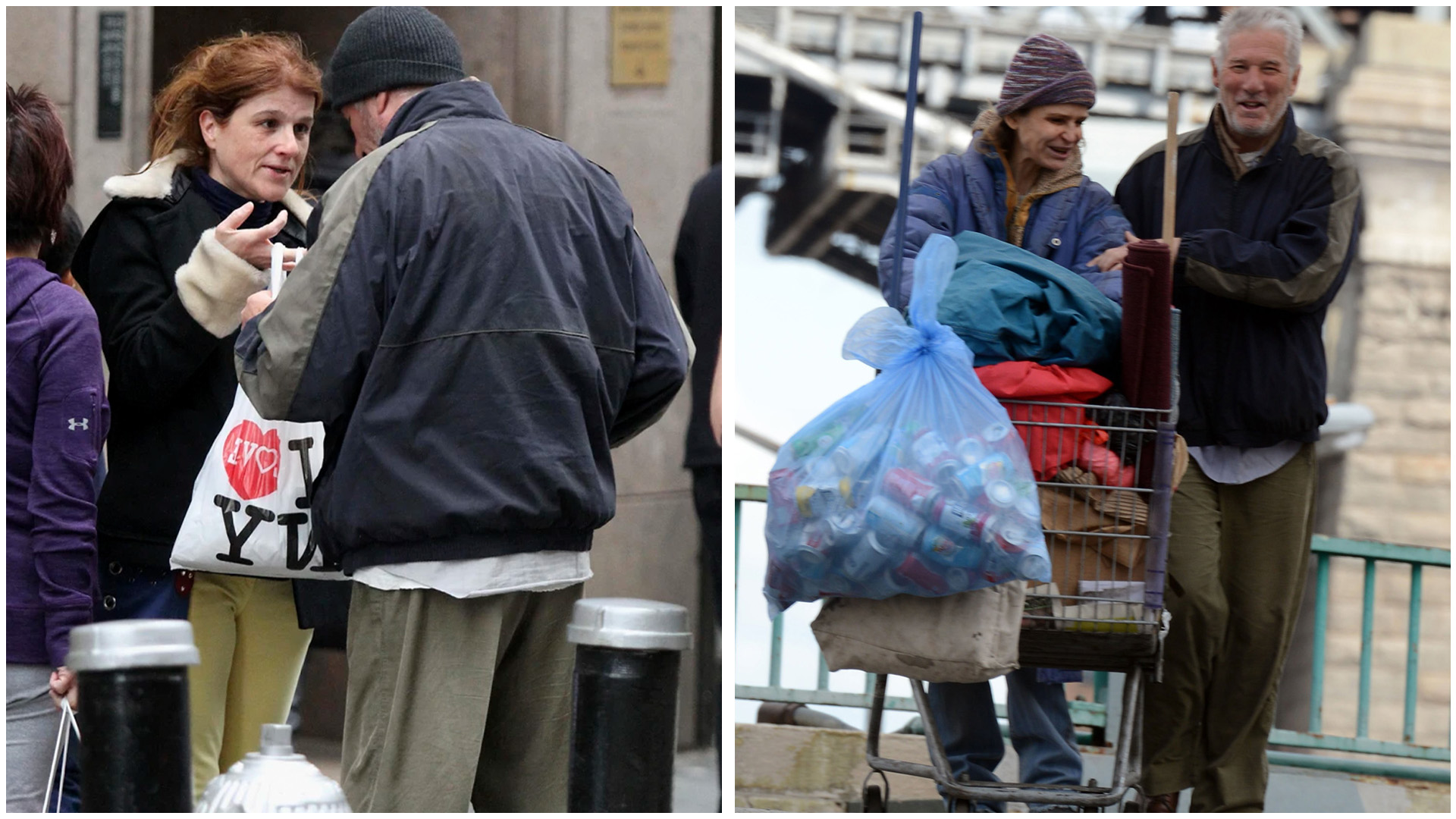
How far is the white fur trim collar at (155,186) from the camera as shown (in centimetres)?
395

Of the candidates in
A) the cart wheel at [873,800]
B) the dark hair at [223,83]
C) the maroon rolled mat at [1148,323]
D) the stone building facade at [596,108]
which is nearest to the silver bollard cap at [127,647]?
the dark hair at [223,83]

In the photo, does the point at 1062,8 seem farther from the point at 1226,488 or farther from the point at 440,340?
the point at 440,340

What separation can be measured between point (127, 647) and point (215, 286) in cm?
112

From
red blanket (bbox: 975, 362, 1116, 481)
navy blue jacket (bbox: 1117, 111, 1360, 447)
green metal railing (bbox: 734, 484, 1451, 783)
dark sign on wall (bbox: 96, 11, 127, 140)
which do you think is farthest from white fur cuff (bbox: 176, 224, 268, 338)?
dark sign on wall (bbox: 96, 11, 127, 140)

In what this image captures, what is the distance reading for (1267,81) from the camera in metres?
4.52

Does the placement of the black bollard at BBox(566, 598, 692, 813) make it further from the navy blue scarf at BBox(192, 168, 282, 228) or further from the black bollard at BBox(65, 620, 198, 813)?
the navy blue scarf at BBox(192, 168, 282, 228)

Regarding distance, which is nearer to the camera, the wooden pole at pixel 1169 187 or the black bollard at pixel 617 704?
the black bollard at pixel 617 704

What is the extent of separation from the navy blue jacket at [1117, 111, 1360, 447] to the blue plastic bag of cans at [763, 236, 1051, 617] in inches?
37.1

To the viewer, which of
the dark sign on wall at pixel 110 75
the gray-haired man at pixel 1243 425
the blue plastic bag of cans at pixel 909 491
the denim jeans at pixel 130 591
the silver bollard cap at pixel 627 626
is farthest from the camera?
the dark sign on wall at pixel 110 75

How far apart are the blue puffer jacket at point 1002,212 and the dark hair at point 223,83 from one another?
1530mm

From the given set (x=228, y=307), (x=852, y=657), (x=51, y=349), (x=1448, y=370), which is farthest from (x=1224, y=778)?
(x=1448, y=370)

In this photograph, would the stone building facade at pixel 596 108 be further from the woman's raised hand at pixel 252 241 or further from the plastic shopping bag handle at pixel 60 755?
the plastic shopping bag handle at pixel 60 755

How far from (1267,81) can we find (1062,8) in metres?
6.97

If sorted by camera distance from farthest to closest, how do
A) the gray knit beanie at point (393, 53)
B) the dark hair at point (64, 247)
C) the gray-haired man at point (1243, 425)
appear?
the gray-haired man at point (1243, 425), the dark hair at point (64, 247), the gray knit beanie at point (393, 53)
